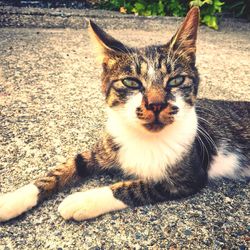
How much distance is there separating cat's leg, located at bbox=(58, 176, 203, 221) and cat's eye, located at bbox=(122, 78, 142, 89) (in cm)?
56

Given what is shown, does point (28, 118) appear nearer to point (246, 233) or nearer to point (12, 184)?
point (12, 184)

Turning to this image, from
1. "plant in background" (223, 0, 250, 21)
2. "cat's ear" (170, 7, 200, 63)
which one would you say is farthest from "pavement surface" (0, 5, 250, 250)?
"plant in background" (223, 0, 250, 21)

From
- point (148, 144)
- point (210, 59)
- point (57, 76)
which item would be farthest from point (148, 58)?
point (210, 59)

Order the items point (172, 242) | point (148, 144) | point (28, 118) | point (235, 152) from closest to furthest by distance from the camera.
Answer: point (172, 242) → point (148, 144) → point (235, 152) → point (28, 118)

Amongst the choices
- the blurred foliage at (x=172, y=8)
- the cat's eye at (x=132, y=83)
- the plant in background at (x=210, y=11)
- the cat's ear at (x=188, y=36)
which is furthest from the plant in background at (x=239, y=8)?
the cat's eye at (x=132, y=83)

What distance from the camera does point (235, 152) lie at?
2.48m

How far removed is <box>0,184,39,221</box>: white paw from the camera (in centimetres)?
181

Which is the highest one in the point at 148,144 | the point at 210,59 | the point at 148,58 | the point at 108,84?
the point at 148,58

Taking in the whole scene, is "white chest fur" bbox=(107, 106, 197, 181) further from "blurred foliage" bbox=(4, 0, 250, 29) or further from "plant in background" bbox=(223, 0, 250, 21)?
"plant in background" bbox=(223, 0, 250, 21)

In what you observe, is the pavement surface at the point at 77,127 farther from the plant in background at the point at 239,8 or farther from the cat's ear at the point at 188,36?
the plant in background at the point at 239,8

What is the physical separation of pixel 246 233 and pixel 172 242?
40cm

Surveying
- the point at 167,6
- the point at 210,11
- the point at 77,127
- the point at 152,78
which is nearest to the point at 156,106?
the point at 152,78

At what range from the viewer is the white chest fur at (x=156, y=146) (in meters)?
2.03

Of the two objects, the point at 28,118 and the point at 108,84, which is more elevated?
the point at 108,84
